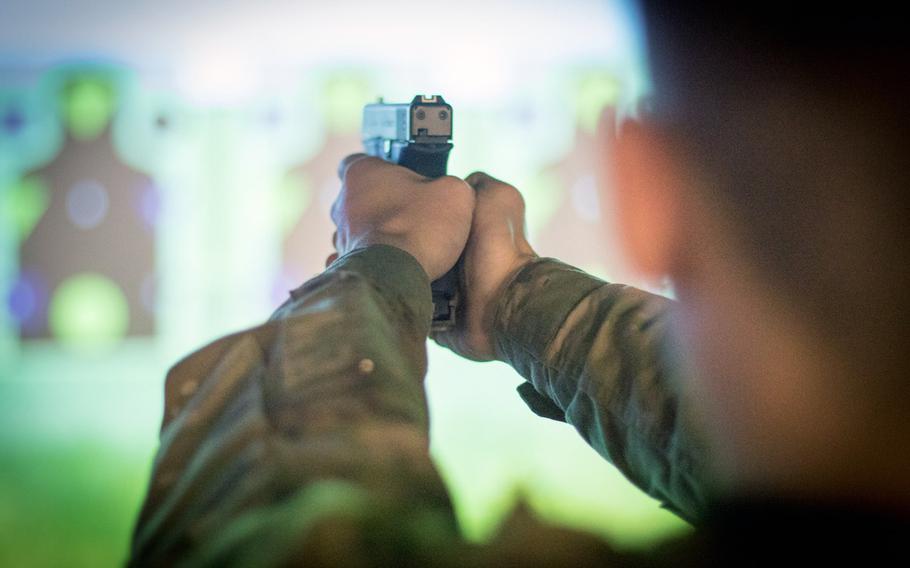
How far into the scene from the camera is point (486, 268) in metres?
0.88

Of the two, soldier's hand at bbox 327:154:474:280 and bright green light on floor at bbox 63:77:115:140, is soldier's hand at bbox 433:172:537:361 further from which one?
bright green light on floor at bbox 63:77:115:140

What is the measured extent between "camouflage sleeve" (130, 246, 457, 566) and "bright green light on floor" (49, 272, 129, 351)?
1260mm

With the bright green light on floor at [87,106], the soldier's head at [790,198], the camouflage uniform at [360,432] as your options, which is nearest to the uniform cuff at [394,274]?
the camouflage uniform at [360,432]

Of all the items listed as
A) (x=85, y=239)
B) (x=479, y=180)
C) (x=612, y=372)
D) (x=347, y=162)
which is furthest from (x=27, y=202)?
(x=612, y=372)

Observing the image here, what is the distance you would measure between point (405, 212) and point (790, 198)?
609 millimetres

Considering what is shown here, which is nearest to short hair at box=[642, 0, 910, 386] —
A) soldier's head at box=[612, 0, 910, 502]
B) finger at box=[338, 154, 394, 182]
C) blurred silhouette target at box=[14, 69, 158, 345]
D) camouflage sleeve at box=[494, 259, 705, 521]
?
soldier's head at box=[612, 0, 910, 502]

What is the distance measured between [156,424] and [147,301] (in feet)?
0.96

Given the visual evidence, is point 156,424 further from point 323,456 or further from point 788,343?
point 788,343

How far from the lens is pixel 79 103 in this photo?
1.67m

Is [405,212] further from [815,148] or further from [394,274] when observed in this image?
[815,148]

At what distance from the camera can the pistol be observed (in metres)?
0.90

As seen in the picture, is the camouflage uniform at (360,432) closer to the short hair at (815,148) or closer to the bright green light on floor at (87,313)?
the short hair at (815,148)

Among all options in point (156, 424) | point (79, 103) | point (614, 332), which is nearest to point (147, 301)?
point (156, 424)

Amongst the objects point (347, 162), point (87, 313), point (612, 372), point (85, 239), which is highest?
point (347, 162)
